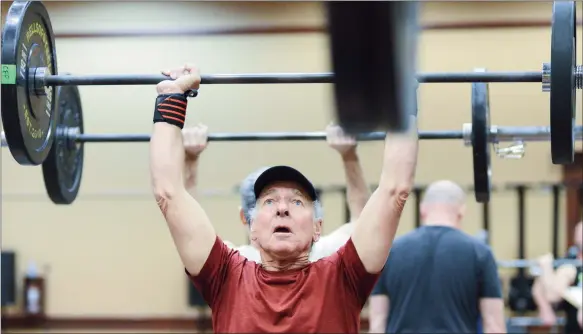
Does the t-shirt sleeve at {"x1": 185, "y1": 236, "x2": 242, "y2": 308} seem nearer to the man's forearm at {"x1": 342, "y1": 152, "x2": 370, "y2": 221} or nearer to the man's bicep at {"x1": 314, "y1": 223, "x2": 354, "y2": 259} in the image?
the man's bicep at {"x1": 314, "y1": 223, "x2": 354, "y2": 259}

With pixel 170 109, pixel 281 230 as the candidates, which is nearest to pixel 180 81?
pixel 170 109

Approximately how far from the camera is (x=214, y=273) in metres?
2.06

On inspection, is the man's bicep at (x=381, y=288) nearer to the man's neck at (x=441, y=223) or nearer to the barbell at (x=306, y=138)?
the man's neck at (x=441, y=223)

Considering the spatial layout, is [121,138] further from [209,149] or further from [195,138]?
[209,149]

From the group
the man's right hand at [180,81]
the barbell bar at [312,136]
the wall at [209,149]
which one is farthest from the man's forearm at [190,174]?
the wall at [209,149]

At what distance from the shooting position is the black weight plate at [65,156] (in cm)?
290

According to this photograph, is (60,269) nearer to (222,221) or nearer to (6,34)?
(222,221)

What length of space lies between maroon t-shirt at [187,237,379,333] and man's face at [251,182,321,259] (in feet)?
0.23

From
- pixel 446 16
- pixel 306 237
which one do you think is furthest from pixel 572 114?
pixel 446 16

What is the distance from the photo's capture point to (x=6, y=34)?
2324 millimetres

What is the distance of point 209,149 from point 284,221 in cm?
496

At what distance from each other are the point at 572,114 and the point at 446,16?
4771mm

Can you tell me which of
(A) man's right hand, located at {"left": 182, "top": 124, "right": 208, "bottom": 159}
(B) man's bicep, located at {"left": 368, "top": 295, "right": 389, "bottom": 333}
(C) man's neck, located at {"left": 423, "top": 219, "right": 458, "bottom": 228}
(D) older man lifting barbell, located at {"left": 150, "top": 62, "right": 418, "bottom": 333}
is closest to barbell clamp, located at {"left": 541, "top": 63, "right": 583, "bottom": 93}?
(D) older man lifting barbell, located at {"left": 150, "top": 62, "right": 418, "bottom": 333}

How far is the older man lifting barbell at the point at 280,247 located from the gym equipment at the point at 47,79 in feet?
0.89
